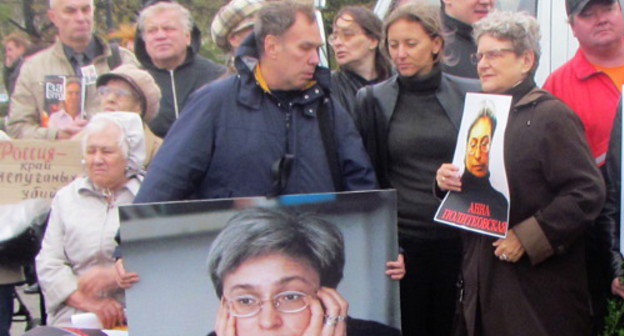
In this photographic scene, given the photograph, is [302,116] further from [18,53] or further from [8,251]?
[18,53]

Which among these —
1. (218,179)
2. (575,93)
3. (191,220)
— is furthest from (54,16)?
(575,93)

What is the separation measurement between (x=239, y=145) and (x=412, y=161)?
37.5 inches

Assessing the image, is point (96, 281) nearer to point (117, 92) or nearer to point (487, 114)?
point (117, 92)

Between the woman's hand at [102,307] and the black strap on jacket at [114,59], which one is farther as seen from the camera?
the black strap on jacket at [114,59]

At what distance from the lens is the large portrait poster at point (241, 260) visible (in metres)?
2.64

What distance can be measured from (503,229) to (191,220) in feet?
3.88

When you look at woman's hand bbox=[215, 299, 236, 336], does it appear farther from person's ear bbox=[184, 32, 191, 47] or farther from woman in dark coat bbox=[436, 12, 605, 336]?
person's ear bbox=[184, 32, 191, 47]

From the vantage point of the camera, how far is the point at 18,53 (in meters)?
8.28

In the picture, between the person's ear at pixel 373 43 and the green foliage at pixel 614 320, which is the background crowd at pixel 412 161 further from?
the person's ear at pixel 373 43

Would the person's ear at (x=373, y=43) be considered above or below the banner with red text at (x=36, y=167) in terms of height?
above

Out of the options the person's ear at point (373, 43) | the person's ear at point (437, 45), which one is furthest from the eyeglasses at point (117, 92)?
the person's ear at point (437, 45)

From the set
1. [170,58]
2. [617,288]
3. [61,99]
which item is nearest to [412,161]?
[617,288]

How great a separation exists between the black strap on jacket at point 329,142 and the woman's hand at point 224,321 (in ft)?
2.13

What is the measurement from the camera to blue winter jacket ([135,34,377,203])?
116 inches
